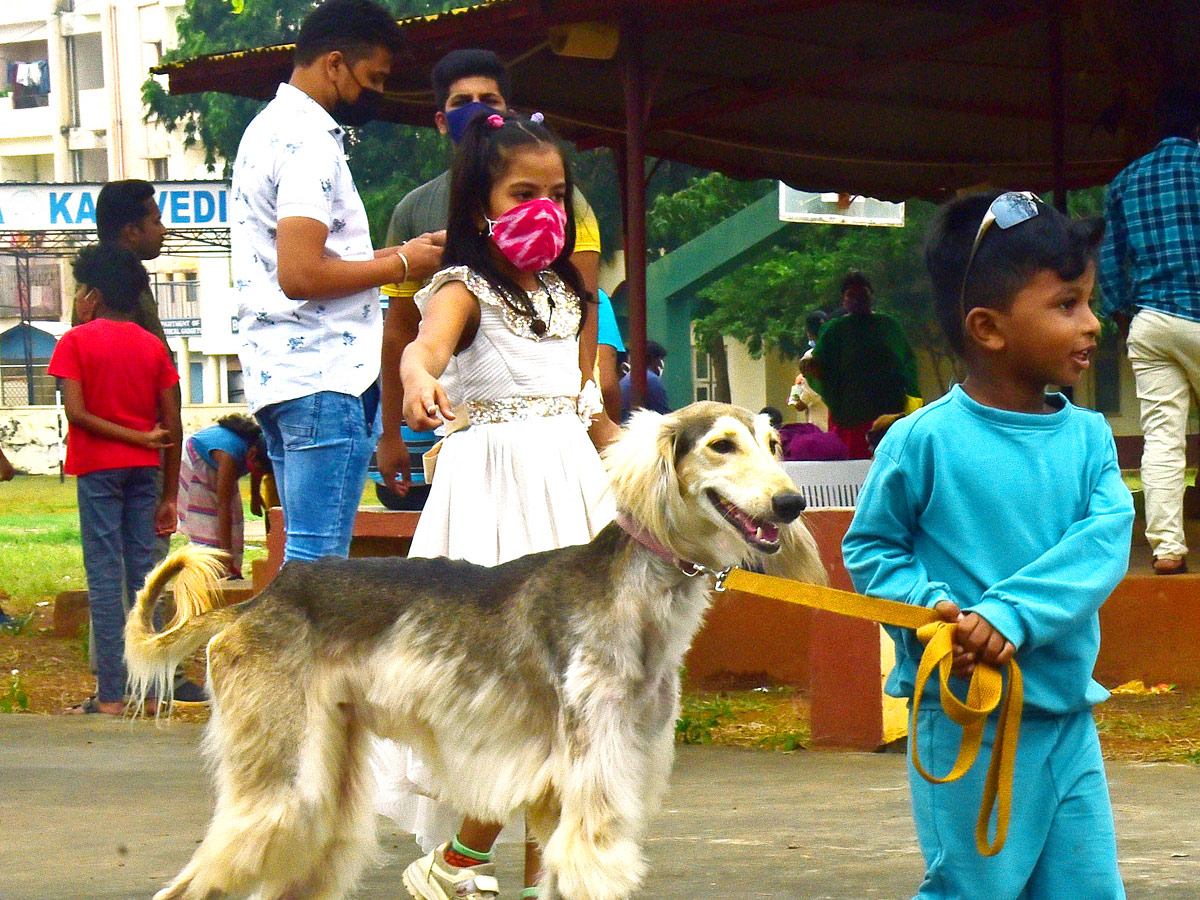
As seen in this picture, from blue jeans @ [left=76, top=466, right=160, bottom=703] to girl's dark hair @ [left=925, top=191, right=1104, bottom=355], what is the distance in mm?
5192

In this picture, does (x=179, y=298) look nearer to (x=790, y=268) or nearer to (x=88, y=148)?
(x=88, y=148)

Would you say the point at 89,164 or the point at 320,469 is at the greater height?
the point at 89,164

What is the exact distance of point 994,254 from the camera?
312 centimetres

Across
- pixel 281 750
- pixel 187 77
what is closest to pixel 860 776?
pixel 281 750

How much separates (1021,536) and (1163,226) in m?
4.57

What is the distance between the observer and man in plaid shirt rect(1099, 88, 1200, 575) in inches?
281

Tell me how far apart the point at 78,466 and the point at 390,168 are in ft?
88.2

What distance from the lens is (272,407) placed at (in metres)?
4.89

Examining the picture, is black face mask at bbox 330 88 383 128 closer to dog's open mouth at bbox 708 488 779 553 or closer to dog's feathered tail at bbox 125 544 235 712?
dog's feathered tail at bbox 125 544 235 712

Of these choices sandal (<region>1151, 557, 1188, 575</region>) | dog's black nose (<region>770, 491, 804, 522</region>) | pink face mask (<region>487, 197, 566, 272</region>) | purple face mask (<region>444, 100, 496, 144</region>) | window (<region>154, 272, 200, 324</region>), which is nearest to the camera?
dog's black nose (<region>770, 491, 804, 522</region>)

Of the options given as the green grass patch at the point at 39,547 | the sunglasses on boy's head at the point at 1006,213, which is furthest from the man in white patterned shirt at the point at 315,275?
the green grass patch at the point at 39,547

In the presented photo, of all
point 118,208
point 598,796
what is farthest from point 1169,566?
point 118,208

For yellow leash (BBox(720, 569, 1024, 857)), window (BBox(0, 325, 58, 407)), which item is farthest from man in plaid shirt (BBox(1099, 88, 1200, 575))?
window (BBox(0, 325, 58, 407))

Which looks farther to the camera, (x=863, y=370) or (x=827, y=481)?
(x=863, y=370)
